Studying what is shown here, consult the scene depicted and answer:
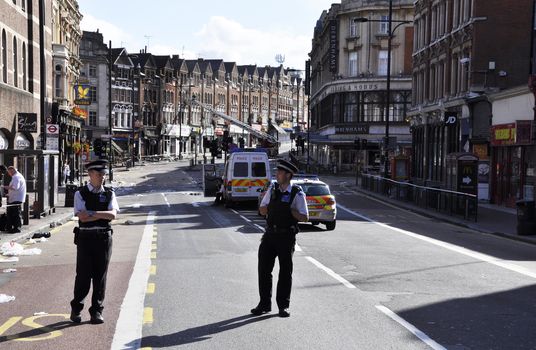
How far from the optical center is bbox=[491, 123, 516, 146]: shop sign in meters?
31.2

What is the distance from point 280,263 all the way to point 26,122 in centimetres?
2689

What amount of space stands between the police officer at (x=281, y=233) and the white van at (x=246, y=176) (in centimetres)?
1995

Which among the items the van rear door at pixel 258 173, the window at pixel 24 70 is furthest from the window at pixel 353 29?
the van rear door at pixel 258 173

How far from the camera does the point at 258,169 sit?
29.2 metres

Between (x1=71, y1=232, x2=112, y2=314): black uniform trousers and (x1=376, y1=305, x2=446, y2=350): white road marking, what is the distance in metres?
3.69

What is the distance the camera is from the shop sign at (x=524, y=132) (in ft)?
96.6

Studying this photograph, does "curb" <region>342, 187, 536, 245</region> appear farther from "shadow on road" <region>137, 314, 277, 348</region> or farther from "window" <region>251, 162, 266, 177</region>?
"shadow on road" <region>137, 314, 277, 348</region>

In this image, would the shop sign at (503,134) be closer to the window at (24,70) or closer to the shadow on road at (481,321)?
the shadow on road at (481,321)

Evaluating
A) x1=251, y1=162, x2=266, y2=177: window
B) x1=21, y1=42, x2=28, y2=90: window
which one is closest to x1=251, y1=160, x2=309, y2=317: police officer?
x1=251, y1=162, x2=266, y2=177: window

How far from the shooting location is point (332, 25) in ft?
246

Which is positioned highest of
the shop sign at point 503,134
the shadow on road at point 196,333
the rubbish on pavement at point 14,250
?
the shop sign at point 503,134

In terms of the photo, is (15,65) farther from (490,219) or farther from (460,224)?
(490,219)

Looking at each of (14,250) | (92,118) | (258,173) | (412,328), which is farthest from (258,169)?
(92,118)

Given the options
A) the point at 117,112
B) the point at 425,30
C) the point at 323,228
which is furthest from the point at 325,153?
the point at 323,228
